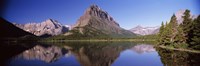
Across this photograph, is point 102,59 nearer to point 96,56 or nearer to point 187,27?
point 96,56

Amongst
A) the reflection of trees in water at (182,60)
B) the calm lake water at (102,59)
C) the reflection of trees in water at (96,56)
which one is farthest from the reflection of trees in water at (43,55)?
the reflection of trees in water at (182,60)

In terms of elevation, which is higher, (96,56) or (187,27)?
(187,27)

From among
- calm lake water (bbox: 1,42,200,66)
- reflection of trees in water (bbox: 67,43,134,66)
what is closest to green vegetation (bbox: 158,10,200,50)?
calm lake water (bbox: 1,42,200,66)

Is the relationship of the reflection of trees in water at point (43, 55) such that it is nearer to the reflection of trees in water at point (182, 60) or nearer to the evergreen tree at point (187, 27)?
the reflection of trees in water at point (182, 60)

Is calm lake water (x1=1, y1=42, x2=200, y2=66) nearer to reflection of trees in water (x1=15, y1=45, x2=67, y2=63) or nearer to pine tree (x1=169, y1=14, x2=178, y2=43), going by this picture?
reflection of trees in water (x1=15, y1=45, x2=67, y2=63)

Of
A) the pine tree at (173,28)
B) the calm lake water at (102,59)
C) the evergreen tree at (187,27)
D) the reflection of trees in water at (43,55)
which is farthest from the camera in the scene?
the pine tree at (173,28)

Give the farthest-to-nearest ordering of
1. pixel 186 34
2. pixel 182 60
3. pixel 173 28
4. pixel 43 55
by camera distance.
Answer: pixel 173 28 < pixel 186 34 < pixel 43 55 < pixel 182 60

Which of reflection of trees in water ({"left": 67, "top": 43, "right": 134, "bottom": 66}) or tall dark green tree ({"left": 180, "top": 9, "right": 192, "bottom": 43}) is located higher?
tall dark green tree ({"left": 180, "top": 9, "right": 192, "bottom": 43})

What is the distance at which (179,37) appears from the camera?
8081 cm

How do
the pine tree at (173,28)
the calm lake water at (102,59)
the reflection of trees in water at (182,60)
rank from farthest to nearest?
the pine tree at (173,28) < the calm lake water at (102,59) < the reflection of trees in water at (182,60)

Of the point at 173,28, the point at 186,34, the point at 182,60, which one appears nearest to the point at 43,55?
the point at 182,60

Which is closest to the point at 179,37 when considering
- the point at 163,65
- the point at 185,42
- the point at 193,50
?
the point at 185,42

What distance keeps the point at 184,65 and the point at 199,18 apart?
31.2 metres

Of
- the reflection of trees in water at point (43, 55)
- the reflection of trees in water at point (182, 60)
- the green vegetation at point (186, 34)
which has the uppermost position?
the green vegetation at point (186, 34)
